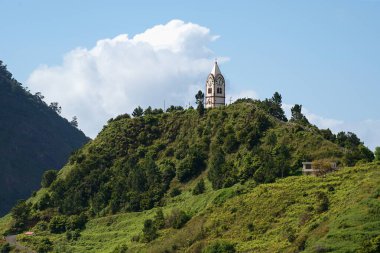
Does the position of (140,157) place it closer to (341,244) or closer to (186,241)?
(186,241)

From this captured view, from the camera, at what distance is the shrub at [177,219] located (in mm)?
96688

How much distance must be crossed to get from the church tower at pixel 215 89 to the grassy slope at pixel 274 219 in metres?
30.5

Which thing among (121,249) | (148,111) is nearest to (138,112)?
(148,111)

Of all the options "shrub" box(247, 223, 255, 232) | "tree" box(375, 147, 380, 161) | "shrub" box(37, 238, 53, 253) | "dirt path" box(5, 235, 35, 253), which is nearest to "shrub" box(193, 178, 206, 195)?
"shrub" box(247, 223, 255, 232)

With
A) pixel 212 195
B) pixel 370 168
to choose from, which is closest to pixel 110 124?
pixel 212 195

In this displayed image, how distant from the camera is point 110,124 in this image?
147 metres

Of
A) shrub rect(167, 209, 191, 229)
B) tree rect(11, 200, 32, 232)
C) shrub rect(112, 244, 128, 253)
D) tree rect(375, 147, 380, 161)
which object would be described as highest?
tree rect(375, 147, 380, 161)

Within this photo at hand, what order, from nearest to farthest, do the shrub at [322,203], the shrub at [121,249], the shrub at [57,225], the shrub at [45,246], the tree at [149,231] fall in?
the shrub at [322,203] → the shrub at [121,249] → the tree at [149,231] → the shrub at [45,246] → the shrub at [57,225]

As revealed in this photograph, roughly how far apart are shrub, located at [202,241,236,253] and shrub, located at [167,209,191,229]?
1413 cm

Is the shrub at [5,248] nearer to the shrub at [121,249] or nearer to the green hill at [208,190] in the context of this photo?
the green hill at [208,190]

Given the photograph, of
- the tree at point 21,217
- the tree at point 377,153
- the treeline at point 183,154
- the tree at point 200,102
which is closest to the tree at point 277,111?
the treeline at point 183,154

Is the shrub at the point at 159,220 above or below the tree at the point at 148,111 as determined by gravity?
below

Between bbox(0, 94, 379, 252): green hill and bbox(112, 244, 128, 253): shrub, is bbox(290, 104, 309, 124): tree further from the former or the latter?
bbox(112, 244, 128, 253): shrub

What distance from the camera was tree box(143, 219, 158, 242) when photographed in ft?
317
